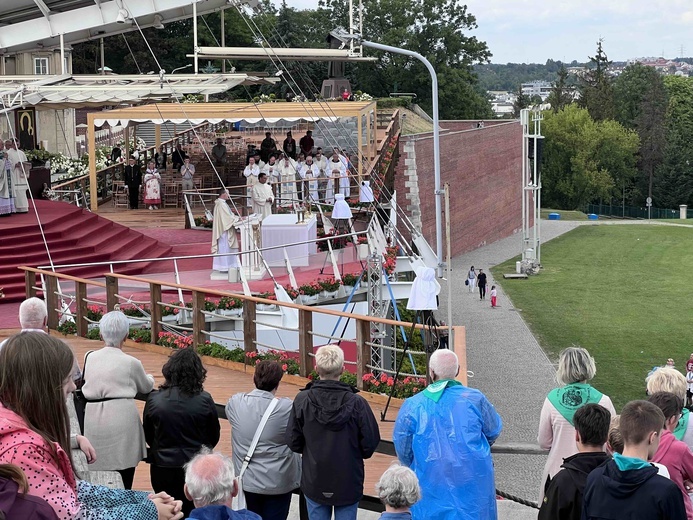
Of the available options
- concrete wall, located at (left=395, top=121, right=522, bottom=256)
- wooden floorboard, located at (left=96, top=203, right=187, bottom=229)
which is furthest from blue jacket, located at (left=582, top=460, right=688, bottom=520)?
concrete wall, located at (left=395, top=121, right=522, bottom=256)

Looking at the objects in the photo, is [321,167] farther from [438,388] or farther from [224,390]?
[438,388]

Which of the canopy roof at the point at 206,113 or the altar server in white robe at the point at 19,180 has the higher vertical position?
the canopy roof at the point at 206,113

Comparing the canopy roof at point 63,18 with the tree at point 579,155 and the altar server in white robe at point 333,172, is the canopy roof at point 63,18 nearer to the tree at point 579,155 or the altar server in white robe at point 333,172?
the altar server in white robe at point 333,172

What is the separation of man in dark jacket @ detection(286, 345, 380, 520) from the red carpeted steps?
12.7 m

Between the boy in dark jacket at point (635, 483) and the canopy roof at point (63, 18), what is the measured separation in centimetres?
2841

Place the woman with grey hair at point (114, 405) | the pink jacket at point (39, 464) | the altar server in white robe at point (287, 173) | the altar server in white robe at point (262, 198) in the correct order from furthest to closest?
the altar server in white robe at point (287, 173), the altar server in white robe at point (262, 198), the woman with grey hair at point (114, 405), the pink jacket at point (39, 464)

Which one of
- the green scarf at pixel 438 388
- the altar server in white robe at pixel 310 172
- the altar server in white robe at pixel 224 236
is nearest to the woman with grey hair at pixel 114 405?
the green scarf at pixel 438 388

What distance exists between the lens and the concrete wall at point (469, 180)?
168 ft

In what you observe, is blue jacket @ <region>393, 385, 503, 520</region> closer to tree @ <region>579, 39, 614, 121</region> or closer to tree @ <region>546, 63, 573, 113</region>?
tree @ <region>579, 39, 614, 121</region>

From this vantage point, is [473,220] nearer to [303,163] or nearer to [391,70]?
[391,70]

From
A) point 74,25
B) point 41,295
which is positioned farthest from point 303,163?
point 41,295

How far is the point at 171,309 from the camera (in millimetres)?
16094

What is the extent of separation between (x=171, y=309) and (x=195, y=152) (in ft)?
74.3

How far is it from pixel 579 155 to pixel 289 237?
245 ft
